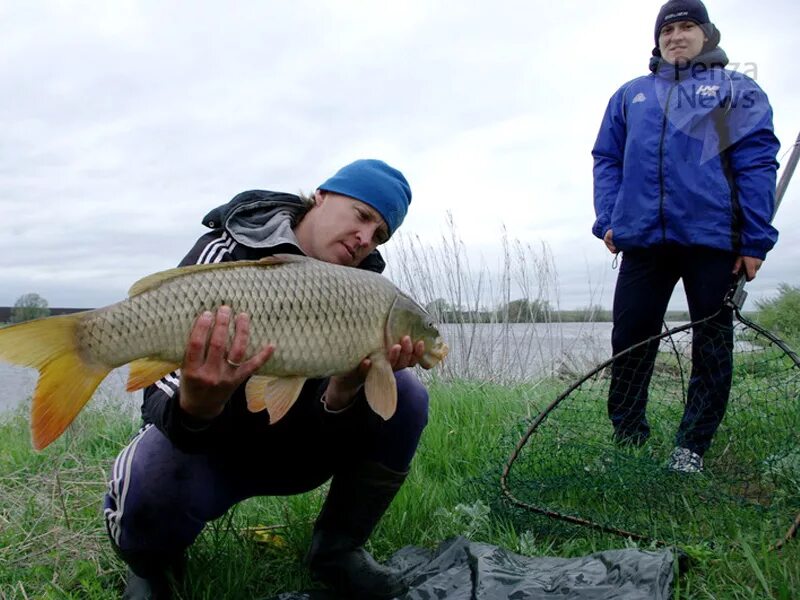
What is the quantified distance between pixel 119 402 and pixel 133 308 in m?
3.17

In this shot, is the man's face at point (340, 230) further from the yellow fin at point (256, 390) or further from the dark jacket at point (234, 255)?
the yellow fin at point (256, 390)

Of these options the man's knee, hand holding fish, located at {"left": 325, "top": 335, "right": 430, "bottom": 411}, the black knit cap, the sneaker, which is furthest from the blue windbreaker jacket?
hand holding fish, located at {"left": 325, "top": 335, "right": 430, "bottom": 411}

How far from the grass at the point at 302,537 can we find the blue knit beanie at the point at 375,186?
0.81 m

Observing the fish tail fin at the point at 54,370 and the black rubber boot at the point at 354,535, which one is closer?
the fish tail fin at the point at 54,370

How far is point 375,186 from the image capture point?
1.83 metres

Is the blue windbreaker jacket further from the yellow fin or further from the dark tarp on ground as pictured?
the yellow fin

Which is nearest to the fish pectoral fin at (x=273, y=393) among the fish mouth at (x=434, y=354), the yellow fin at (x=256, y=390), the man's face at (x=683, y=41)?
the yellow fin at (x=256, y=390)

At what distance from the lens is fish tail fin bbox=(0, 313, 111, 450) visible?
1301mm

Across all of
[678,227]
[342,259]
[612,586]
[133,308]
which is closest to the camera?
[133,308]

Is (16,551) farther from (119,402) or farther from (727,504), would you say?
(119,402)

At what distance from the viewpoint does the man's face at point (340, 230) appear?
183 centimetres

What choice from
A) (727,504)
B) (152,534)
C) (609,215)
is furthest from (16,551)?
(609,215)

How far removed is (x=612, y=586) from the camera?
61.8 inches

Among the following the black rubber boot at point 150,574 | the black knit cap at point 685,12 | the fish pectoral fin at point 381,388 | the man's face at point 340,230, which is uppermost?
the black knit cap at point 685,12
